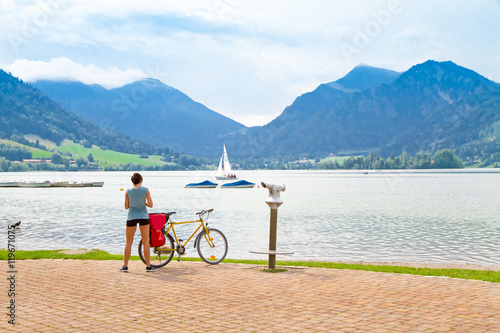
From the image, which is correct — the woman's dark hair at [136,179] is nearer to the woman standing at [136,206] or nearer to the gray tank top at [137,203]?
the woman standing at [136,206]

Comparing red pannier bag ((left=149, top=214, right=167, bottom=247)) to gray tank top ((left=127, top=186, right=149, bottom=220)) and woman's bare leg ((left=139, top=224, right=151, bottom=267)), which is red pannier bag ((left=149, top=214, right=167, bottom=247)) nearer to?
woman's bare leg ((left=139, top=224, right=151, bottom=267))

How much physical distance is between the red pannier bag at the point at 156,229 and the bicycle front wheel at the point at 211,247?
43.5 inches

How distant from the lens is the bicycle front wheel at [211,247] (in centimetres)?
1396

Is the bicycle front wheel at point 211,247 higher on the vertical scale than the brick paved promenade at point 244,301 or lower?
higher

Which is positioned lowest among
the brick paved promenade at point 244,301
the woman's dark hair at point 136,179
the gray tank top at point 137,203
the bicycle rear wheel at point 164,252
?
the brick paved promenade at point 244,301

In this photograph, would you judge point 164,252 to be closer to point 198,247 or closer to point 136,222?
point 198,247

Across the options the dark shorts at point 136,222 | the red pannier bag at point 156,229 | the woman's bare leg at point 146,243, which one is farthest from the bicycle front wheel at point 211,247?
the dark shorts at point 136,222

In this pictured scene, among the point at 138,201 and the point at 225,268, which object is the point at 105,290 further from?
the point at 225,268

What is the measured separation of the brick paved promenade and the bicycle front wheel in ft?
2.18

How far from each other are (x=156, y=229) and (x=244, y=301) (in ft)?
14.2

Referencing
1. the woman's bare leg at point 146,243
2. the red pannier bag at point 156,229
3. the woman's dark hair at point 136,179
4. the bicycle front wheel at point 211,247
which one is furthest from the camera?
the bicycle front wheel at point 211,247

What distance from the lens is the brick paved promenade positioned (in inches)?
311

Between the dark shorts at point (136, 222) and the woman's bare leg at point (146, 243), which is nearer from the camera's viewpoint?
the dark shorts at point (136, 222)

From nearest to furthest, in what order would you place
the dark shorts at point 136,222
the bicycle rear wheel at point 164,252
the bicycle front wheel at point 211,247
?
the dark shorts at point 136,222 → the bicycle rear wheel at point 164,252 → the bicycle front wheel at point 211,247
